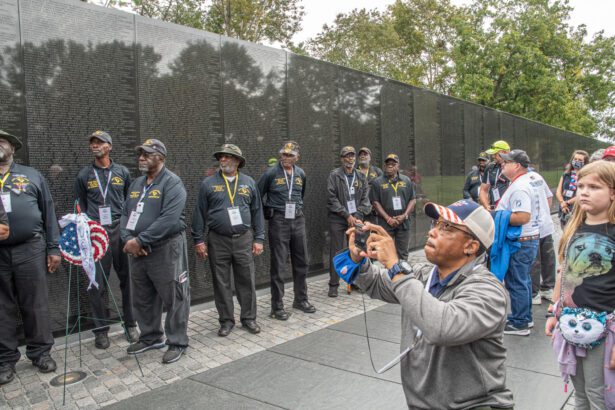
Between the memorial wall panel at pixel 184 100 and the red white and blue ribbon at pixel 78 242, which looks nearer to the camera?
the red white and blue ribbon at pixel 78 242

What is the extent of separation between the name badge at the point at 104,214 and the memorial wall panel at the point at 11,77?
848mm

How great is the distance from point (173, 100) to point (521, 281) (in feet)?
14.9

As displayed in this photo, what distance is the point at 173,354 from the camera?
459cm

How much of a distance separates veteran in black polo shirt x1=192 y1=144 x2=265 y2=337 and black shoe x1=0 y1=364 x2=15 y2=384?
1.96m

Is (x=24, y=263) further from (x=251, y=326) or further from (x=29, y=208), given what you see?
(x=251, y=326)

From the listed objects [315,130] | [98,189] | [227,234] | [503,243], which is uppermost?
[315,130]

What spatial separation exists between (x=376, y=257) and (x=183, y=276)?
129 inches

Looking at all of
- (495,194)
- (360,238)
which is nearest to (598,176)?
(360,238)

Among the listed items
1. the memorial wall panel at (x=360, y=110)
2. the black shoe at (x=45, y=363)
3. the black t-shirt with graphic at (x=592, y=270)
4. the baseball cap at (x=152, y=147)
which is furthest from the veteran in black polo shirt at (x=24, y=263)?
the memorial wall panel at (x=360, y=110)

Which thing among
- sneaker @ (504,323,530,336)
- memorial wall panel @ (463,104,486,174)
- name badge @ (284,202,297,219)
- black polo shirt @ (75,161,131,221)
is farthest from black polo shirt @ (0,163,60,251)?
memorial wall panel @ (463,104,486,174)

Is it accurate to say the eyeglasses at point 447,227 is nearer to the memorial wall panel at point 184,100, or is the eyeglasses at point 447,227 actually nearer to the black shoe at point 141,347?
the black shoe at point 141,347

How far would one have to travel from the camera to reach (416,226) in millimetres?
10758

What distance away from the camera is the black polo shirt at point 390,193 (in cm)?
781

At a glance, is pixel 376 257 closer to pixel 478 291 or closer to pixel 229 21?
pixel 478 291
